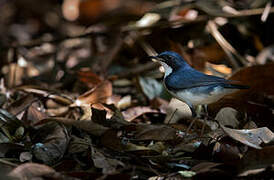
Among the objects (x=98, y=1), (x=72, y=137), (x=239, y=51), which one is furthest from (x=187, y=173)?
(x=98, y=1)

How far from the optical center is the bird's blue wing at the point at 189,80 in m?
3.86

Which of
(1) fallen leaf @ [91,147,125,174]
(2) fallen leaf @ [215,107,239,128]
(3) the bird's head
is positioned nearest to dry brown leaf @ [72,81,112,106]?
(3) the bird's head

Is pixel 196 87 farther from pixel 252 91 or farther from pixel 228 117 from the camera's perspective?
pixel 252 91

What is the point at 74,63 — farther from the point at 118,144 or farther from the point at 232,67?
the point at 118,144

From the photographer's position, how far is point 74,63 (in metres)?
6.23

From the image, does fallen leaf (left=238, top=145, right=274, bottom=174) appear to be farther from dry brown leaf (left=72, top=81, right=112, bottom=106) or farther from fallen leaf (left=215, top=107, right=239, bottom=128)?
dry brown leaf (left=72, top=81, right=112, bottom=106)

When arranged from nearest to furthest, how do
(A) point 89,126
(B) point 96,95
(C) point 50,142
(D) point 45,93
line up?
(C) point 50,142, (A) point 89,126, (B) point 96,95, (D) point 45,93

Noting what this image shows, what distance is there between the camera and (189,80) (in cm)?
410

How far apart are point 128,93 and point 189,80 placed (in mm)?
1264

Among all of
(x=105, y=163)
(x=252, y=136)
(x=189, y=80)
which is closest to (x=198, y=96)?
(x=189, y=80)

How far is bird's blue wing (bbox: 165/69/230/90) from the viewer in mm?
3863

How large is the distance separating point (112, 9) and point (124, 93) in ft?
6.25

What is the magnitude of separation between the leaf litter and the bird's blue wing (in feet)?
0.90

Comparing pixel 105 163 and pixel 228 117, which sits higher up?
pixel 105 163
